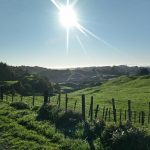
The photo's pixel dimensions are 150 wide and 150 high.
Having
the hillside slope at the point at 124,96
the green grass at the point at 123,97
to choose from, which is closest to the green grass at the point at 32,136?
the green grass at the point at 123,97

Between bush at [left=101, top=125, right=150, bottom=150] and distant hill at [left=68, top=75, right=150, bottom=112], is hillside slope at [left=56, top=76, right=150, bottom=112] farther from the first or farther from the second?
bush at [left=101, top=125, right=150, bottom=150]

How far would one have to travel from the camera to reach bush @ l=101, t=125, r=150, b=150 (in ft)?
53.6

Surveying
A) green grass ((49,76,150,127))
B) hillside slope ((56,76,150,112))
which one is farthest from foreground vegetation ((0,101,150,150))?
hillside slope ((56,76,150,112))

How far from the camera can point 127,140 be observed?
1684 cm

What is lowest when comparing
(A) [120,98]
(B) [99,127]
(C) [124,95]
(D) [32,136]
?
(A) [120,98]

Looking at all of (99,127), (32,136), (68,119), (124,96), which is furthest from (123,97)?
(32,136)

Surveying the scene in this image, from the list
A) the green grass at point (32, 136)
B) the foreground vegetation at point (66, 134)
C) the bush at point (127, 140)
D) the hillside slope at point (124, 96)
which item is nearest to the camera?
the bush at point (127, 140)

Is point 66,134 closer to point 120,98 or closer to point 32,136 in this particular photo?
point 32,136

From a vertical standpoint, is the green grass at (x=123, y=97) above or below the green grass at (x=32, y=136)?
below

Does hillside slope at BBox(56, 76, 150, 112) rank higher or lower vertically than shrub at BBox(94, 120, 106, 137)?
lower

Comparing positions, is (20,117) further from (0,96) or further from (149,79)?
(149,79)

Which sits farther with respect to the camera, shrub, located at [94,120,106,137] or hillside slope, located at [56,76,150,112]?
hillside slope, located at [56,76,150,112]

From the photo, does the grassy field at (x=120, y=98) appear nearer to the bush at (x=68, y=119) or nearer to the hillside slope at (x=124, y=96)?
the hillside slope at (x=124, y=96)

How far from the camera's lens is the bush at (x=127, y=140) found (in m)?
16.3
